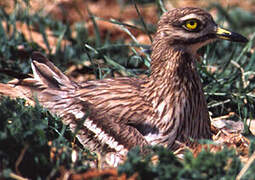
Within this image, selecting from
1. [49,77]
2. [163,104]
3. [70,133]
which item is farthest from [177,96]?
[49,77]

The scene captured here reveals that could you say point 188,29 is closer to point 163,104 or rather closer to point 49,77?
point 163,104

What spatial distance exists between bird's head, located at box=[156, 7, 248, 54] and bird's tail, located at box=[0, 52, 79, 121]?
89 cm

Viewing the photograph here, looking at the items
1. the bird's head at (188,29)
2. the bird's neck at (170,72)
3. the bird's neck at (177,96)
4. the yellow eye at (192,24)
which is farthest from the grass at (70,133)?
the yellow eye at (192,24)

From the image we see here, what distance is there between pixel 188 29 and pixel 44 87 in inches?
49.5

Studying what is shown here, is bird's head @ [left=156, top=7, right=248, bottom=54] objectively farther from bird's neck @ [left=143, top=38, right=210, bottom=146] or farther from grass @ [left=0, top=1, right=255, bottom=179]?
grass @ [left=0, top=1, right=255, bottom=179]

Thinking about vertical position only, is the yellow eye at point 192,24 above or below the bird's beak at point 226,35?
above

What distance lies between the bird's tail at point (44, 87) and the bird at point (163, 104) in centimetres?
19

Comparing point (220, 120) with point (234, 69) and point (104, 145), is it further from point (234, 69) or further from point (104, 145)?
point (104, 145)

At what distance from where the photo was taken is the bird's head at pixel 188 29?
3.38m

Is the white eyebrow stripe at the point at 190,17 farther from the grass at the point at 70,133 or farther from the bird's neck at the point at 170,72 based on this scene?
the grass at the point at 70,133

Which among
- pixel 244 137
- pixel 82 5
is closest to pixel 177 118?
pixel 244 137

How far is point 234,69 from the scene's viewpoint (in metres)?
4.60

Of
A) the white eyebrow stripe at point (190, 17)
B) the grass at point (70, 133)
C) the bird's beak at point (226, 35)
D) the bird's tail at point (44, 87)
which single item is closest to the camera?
A: the grass at point (70, 133)

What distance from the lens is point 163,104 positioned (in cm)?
348
